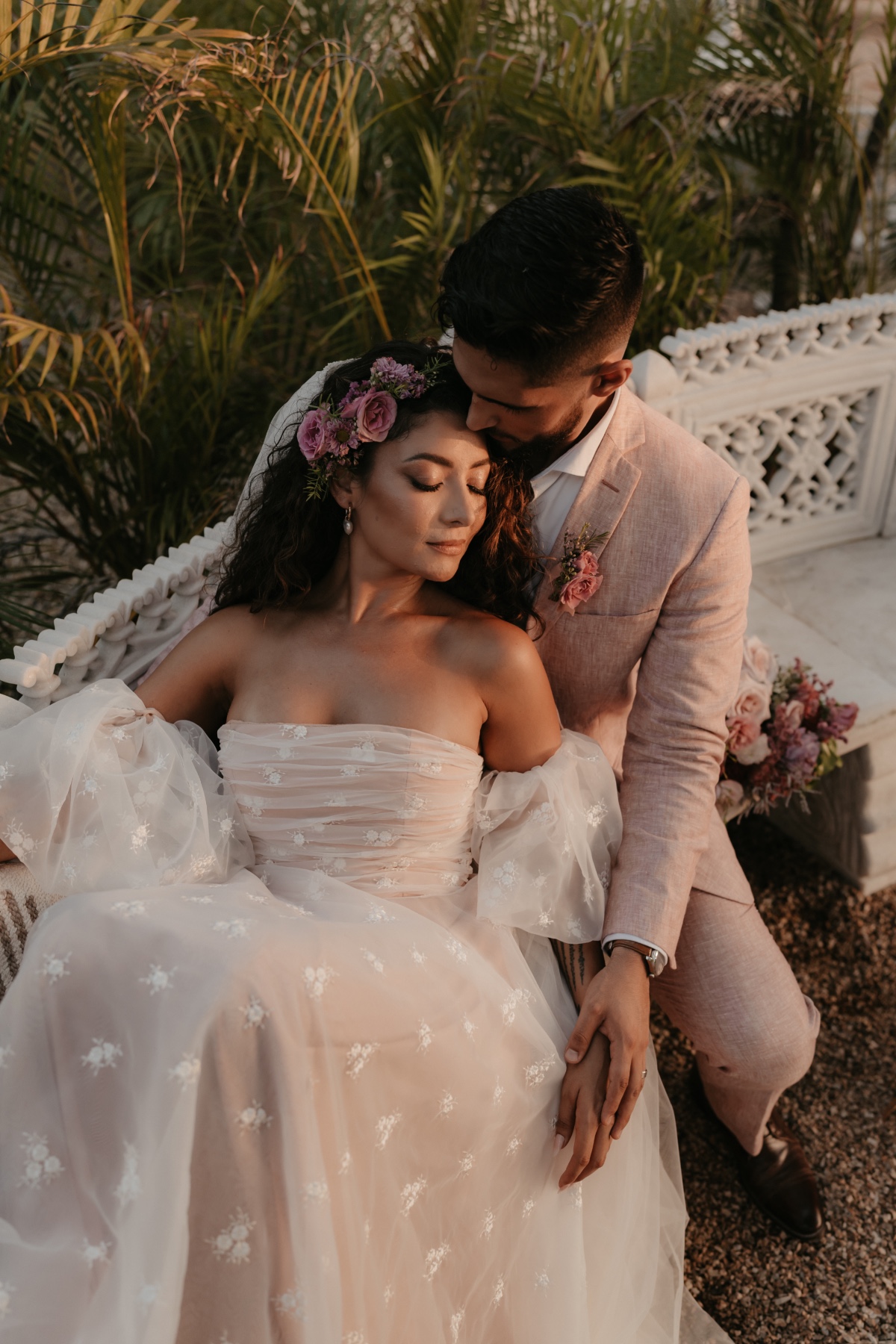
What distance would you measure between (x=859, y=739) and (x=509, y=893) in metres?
1.60

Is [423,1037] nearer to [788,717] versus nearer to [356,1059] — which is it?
[356,1059]

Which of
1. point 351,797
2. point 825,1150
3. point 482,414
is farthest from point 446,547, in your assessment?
point 825,1150

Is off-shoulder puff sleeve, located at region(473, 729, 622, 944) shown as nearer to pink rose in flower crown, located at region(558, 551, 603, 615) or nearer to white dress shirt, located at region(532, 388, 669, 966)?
pink rose in flower crown, located at region(558, 551, 603, 615)

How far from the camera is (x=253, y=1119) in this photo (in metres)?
1.82

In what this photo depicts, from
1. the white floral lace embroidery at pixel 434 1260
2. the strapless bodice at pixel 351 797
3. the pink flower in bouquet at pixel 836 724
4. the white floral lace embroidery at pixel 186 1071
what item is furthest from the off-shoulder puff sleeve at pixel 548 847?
the pink flower in bouquet at pixel 836 724

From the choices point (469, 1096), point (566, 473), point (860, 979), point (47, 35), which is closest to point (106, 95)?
point (47, 35)

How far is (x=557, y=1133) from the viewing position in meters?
2.14

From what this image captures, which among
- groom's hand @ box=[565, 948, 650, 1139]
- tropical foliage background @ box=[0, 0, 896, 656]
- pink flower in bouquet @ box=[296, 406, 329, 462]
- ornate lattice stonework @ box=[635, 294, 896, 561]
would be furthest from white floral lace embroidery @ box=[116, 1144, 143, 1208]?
ornate lattice stonework @ box=[635, 294, 896, 561]

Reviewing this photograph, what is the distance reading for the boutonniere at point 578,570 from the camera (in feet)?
8.32

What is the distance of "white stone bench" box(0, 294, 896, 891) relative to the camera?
3.58 metres

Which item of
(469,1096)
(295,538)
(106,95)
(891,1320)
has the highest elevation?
(106,95)

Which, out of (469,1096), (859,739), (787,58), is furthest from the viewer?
(787,58)

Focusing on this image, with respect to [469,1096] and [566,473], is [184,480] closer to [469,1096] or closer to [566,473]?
[566,473]

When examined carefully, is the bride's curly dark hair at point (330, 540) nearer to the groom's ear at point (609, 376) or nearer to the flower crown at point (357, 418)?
the flower crown at point (357, 418)
